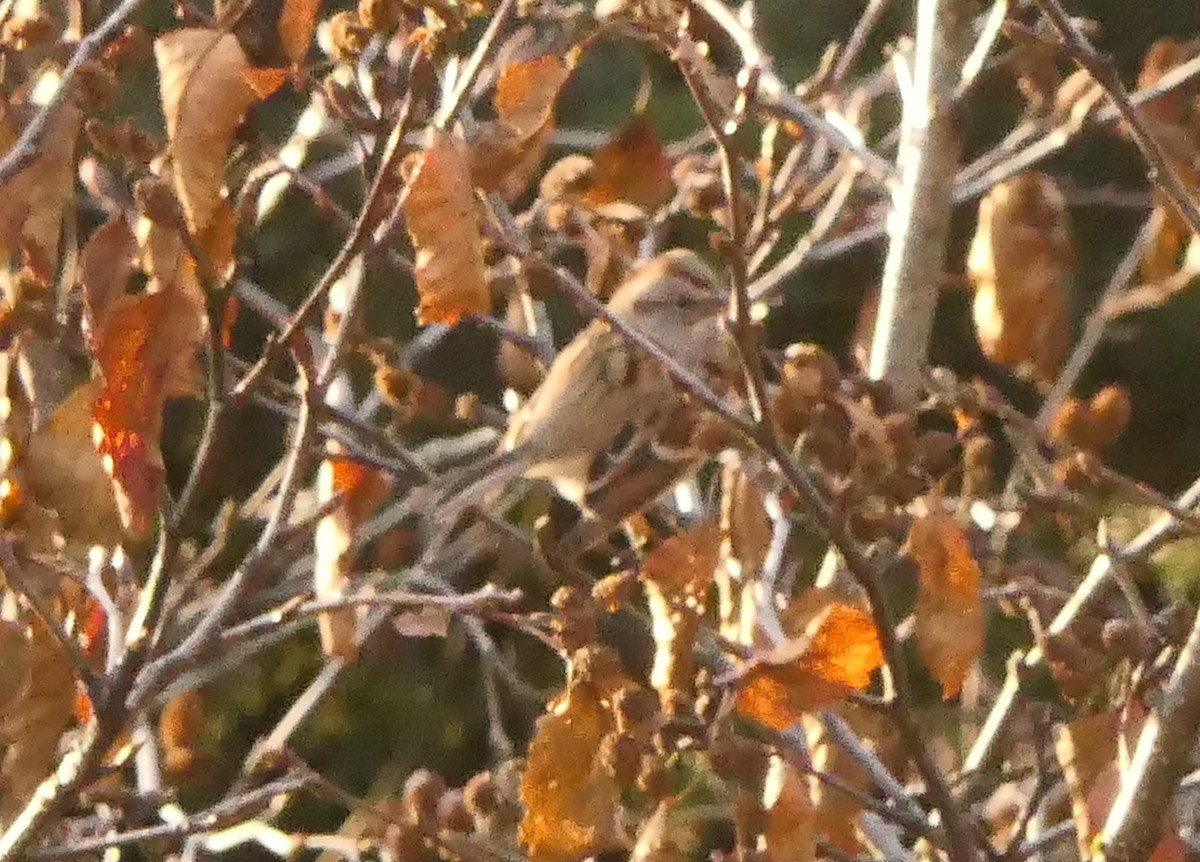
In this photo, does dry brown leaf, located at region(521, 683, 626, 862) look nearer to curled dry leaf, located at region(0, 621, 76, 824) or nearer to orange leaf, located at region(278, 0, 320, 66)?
curled dry leaf, located at region(0, 621, 76, 824)

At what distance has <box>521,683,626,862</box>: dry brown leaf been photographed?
0.91m

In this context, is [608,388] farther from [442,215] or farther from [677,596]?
[442,215]

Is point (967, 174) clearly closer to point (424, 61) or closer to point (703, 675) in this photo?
point (703, 675)

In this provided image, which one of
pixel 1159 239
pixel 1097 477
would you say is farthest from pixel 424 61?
pixel 1159 239

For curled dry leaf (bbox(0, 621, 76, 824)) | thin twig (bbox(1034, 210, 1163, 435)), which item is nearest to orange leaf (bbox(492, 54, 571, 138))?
curled dry leaf (bbox(0, 621, 76, 824))

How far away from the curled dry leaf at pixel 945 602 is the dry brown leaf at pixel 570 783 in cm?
23

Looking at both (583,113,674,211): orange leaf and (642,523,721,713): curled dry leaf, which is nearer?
(642,523,721,713): curled dry leaf

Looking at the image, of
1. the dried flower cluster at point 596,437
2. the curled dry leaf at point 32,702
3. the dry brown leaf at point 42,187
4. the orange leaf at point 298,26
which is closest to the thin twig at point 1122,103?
the dried flower cluster at point 596,437

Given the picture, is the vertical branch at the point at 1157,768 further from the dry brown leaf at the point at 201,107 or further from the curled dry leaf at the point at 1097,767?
the dry brown leaf at the point at 201,107

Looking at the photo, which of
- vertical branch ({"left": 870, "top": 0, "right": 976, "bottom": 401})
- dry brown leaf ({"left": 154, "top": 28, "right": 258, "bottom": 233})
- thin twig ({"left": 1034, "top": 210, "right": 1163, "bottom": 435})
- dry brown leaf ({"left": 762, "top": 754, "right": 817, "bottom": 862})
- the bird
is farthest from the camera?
thin twig ({"left": 1034, "top": 210, "right": 1163, "bottom": 435})

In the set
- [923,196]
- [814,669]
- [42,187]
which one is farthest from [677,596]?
[923,196]

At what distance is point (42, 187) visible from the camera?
0.93 meters

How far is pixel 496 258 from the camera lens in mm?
1224

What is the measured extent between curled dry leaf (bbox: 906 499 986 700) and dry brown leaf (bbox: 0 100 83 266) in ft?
1.98
